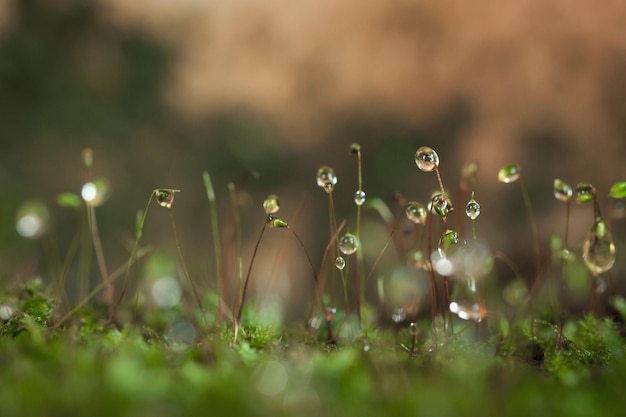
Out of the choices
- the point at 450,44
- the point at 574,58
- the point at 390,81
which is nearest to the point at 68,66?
the point at 390,81

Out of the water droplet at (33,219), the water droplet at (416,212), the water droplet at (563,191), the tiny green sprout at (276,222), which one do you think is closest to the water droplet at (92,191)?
the water droplet at (33,219)

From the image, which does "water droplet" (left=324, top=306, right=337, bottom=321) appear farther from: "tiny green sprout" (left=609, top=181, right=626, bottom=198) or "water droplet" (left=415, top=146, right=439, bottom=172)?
"tiny green sprout" (left=609, top=181, right=626, bottom=198)

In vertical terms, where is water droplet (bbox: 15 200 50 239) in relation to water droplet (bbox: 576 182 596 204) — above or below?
below

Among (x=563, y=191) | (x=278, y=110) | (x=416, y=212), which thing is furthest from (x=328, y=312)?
(x=278, y=110)

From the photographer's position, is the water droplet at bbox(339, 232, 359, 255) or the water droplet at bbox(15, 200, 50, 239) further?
the water droplet at bbox(15, 200, 50, 239)

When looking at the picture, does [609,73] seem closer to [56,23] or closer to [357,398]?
[357,398]

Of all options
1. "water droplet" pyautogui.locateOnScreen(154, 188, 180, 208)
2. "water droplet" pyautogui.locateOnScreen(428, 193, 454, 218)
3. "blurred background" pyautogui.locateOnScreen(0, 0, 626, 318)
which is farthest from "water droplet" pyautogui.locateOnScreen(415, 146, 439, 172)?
"blurred background" pyautogui.locateOnScreen(0, 0, 626, 318)

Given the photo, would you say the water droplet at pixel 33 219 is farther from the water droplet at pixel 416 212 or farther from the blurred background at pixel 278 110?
the blurred background at pixel 278 110

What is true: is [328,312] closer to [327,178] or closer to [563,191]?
[327,178]

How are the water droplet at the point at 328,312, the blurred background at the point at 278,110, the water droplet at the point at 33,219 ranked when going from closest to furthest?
the water droplet at the point at 328,312 < the water droplet at the point at 33,219 < the blurred background at the point at 278,110
